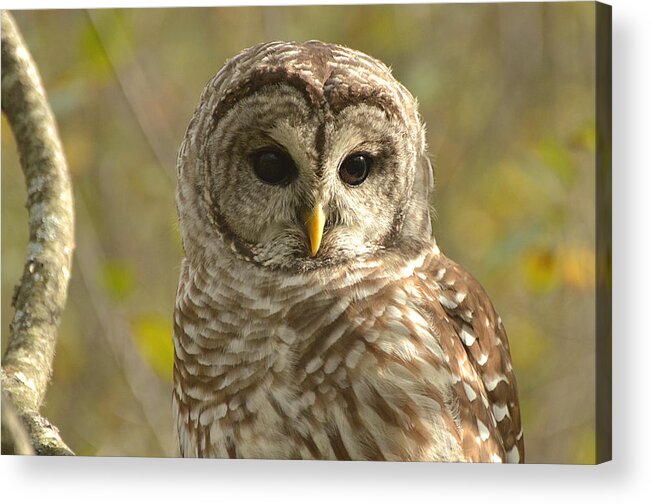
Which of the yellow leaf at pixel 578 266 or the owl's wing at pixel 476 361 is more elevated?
the yellow leaf at pixel 578 266

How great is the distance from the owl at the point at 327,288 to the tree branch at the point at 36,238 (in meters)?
0.43

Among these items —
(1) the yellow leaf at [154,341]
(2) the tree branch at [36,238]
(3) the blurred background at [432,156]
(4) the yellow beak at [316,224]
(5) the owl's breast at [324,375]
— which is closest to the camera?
(4) the yellow beak at [316,224]

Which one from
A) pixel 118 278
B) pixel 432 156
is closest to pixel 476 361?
pixel 432 156

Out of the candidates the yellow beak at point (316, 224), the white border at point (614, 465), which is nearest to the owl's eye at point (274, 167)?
the yellow beak at point (316, 224)

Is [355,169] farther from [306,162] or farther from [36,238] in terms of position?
[36,238]

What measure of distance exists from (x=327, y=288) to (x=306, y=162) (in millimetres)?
363

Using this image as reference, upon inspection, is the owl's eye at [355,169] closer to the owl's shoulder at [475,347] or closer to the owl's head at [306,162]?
the owl's head at [306,162]

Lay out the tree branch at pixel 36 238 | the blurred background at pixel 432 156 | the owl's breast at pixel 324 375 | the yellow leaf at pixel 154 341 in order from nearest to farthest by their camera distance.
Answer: the owl's breast at pixel 324 375
the blurred background at pixel 432 156
the tree branch at pixel 36 238
the yellow leaf at pixel 154 341

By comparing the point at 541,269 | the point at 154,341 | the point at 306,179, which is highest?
the point at 306,179

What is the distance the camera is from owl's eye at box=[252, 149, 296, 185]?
3.11 m

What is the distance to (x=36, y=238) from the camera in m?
3.54

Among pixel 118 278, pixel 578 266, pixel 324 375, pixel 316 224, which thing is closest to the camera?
pixel 316 224

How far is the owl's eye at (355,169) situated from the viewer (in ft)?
10.2

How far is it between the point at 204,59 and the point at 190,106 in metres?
0.15
